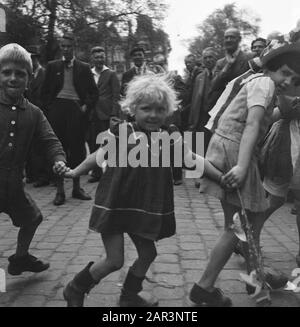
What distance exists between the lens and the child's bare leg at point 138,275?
9.66 feet

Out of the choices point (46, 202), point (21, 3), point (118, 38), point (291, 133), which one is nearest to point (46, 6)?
point (21, 3)

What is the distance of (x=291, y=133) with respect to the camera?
3662 millimetres

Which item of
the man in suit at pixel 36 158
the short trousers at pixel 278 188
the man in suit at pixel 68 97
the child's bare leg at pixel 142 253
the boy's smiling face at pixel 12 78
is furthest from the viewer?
the man in suit at pixel 36 158

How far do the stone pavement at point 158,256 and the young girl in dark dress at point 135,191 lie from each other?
441 mm

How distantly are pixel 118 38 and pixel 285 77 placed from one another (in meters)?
24.6

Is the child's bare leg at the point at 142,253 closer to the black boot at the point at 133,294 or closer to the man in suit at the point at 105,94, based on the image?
the black boot at the point at 133,294

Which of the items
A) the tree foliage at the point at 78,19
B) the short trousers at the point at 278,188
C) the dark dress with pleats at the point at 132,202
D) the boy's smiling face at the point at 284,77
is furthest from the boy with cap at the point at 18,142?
the tree foliage at the point at 78,19

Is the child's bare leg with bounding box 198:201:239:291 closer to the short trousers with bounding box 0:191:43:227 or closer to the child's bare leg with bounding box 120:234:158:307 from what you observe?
the child's bare leg with bounding box 120:234:158:307

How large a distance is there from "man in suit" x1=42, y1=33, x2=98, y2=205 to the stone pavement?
34.2 inches

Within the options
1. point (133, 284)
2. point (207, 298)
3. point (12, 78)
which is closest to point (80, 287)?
point (133, 284)

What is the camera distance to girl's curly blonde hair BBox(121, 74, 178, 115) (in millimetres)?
2814

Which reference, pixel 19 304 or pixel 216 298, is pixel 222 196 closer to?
pixel 216 298

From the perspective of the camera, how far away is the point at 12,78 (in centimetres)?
326
